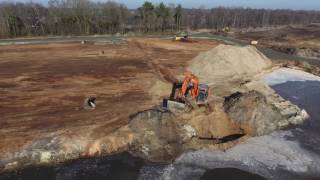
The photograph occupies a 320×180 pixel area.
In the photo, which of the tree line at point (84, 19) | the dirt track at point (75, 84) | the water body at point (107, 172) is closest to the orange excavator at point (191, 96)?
the dirt track at point (75, 84)

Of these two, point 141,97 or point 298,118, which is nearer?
point 298,118

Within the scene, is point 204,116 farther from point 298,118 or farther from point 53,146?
point 53,146

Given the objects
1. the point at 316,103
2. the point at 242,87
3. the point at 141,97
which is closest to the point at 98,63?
the point at 141,97

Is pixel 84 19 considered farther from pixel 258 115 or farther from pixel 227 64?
pixel 258 115

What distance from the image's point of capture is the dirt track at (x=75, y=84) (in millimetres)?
17031

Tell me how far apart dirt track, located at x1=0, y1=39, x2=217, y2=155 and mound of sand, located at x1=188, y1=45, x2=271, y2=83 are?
7.03 ft

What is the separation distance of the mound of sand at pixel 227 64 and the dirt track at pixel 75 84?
7.03ft

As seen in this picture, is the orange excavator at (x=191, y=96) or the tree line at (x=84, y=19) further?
the tree line at (x=84, y=19)

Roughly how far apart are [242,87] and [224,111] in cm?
573

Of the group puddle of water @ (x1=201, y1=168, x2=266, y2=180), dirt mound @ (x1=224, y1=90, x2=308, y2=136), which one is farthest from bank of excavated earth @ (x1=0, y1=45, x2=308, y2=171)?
puddle of water @ (x1=201, y1=168, x2=266, y2=180)

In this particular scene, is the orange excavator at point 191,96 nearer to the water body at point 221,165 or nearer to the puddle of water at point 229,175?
the water body at point 221,165

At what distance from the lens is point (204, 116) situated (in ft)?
57.0

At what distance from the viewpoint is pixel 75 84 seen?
2433 cm

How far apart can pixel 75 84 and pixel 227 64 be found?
11231 millimetres
